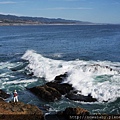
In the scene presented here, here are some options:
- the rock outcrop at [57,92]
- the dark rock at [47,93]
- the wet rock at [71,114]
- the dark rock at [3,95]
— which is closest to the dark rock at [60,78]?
the rock outcrop at [57,92]

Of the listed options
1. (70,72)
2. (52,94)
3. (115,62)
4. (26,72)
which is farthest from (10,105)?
(115,62)

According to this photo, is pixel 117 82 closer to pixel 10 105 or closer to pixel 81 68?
pixel 81 68

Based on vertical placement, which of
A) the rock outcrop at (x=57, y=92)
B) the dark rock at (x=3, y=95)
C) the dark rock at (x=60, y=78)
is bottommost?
the dark rock at (x=3, y=95)

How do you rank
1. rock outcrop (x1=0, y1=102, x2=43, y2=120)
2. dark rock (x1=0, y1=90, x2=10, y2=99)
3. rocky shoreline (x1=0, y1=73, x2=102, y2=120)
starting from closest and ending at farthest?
rock outcrop (x1=0, y1=102, x2=43, y2=120) → rocky shoreline (x1=0, y1=73, x2=102, y2=120) → dark rock (x1=0, y1=90, x2=10, y2=99)

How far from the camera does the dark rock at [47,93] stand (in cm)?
2606

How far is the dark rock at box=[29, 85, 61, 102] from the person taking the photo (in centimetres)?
2606

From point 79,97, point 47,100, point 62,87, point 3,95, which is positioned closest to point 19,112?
point 47,100

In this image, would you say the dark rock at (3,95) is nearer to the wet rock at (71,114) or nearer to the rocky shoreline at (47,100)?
the rocky shoreline at (47,100)

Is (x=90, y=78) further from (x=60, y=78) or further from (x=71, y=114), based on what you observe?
(x=71, y=114)

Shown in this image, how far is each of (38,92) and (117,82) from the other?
9.45m

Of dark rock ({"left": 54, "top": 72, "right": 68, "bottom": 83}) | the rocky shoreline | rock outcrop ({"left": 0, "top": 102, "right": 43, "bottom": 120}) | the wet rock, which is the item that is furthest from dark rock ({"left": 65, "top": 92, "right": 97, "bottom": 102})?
rock outcrop ({"left": 0, "top": 102, "right": 43, "bottom": 120})

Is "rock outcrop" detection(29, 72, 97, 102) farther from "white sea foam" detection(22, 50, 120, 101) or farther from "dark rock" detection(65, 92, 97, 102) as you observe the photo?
"white sea foam" detection(22, 50, 120, 101)

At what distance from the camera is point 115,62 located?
45.9 m

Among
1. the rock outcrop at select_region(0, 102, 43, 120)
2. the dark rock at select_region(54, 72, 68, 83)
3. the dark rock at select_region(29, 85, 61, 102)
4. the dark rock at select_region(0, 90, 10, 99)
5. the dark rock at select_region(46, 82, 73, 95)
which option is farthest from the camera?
the dark rock at select_region(54, 72, 68, 83)
